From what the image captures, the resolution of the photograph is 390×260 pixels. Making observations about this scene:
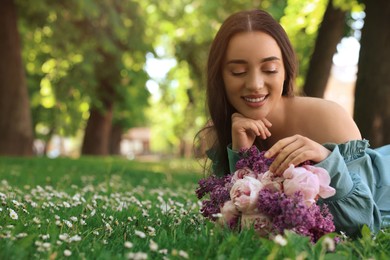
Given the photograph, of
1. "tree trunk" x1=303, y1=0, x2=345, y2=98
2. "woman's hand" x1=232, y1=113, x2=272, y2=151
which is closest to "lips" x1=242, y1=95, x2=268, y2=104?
"woman's hand" x1=232, y1=113, x2=272, y2=151

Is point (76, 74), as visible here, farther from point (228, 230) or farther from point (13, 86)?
point (228, 230)

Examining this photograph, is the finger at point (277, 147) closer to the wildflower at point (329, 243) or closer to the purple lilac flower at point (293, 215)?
the purple lilac flower at point (293, 215)

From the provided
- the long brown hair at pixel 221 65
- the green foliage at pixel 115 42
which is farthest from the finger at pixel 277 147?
the green foliage at pixel 115 42

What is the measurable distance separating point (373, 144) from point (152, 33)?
1337cm

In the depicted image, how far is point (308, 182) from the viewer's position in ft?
8.08

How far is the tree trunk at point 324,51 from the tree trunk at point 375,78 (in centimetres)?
390

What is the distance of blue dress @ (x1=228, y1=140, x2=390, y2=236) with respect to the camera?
2801 mm

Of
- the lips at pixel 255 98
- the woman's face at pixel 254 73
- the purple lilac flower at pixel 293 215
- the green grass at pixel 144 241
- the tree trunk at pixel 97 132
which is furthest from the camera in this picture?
the tree trunk at pixel 97 132

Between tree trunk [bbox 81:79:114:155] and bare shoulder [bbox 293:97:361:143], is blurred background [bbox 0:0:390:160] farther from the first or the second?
→ bare shoulder [bbox 293:97:361:143]

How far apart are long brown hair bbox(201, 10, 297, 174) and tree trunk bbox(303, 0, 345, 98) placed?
9297 millimetres

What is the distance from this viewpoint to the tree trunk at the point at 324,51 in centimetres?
1246

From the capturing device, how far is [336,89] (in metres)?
44.7

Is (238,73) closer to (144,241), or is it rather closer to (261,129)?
(261,129)

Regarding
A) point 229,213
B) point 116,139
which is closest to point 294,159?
point 229,213
